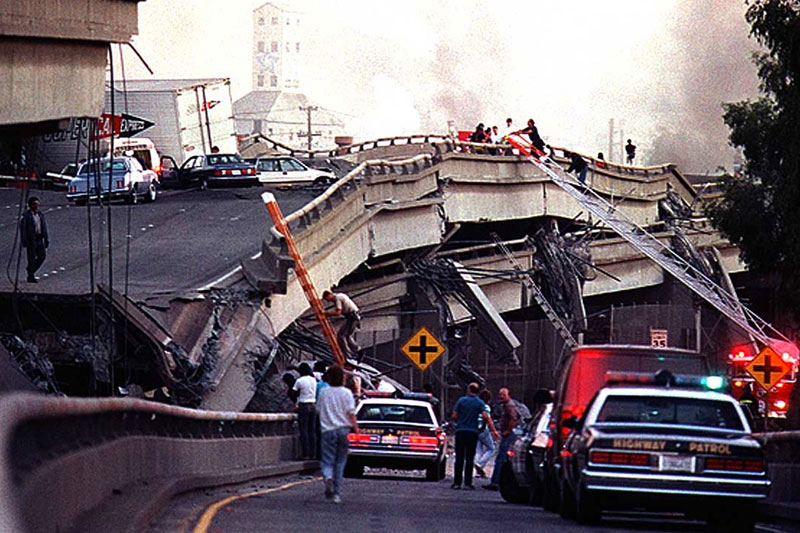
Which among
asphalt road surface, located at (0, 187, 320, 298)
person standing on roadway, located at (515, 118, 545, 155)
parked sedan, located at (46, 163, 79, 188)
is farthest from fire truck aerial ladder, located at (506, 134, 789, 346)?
parked sedan, located at (46, 163, 79, 188)

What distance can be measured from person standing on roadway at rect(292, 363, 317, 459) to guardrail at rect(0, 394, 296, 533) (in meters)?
4.85

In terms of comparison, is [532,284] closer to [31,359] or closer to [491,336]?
[491,336]

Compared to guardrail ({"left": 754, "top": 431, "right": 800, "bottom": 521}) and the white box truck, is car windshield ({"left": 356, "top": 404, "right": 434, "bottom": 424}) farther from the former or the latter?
the white box truck

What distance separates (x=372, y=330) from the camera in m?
50.1

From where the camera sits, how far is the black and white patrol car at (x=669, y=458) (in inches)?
618

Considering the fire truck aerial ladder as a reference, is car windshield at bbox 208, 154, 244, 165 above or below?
above

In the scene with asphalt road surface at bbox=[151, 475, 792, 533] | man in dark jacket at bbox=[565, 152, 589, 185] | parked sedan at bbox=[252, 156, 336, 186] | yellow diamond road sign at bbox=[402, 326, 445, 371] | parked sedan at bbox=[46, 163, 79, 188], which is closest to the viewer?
asphalt road surface at bbox=[151, 475, 792, 533]

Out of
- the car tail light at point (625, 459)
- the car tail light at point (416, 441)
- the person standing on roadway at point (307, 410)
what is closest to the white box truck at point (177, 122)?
the person standing on roadway at point (307, 410)

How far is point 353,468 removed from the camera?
3092 centimetres

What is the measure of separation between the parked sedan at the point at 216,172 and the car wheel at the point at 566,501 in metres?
47.7

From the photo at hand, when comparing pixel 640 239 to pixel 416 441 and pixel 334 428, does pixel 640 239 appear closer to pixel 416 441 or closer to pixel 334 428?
pixel 416 441

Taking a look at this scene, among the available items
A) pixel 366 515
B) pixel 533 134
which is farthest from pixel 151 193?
pixel 366 515

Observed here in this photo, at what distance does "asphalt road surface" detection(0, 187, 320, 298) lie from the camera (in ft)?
122

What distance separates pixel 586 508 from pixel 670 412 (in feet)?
4.02
